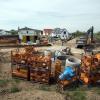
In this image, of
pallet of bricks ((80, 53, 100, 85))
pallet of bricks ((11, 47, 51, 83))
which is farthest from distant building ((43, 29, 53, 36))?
pallet of bricks ((80, 53, 100, 85))

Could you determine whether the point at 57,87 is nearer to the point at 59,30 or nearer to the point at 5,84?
the point at 5,84

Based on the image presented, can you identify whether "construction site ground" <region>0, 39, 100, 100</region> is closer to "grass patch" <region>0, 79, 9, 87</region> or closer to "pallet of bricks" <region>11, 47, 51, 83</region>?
"grass patch" <region>0, 79, 9, 87</region>

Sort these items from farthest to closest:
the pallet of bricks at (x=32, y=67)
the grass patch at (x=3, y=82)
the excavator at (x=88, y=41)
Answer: the excavator at (x=88, y=41)
the pallet of bricks at (x=32, y=67)
the grass patch at (x=3, y=82)

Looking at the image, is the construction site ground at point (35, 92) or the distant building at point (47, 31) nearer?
the construction site ground at point (35, 92)

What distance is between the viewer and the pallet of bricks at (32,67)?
1706 cm

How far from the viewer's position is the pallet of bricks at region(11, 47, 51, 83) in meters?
17.1

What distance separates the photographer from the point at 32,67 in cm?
1755

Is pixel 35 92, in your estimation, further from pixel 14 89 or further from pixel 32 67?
pixel 32 67

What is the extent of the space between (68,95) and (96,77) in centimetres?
278

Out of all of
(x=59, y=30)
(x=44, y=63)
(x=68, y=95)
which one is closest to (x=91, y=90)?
(x=68, y=95)

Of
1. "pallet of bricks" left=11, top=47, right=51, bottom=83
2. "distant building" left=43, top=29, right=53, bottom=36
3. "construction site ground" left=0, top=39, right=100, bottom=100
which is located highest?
"distant building" left=43, top=29, right=53, bottom=36

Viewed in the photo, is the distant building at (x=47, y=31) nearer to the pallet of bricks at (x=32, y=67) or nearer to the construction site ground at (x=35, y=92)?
the pallet of bricks at (x=32, y=67)

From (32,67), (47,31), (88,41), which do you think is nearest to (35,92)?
(32,67)

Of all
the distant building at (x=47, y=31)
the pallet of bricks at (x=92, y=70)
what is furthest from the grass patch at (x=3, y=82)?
the distant building at (x=47, y=31)
